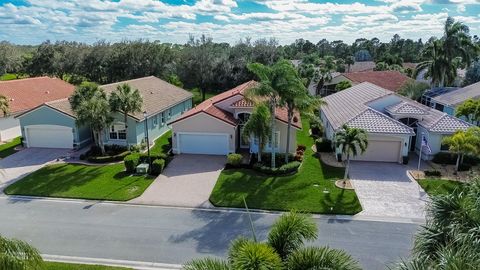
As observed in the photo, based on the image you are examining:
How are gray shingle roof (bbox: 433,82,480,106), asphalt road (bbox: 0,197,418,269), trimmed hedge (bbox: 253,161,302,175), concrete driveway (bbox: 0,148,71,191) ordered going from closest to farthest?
asphalt road (bbox: 0,197,418,269) < trimmed hedge (bbox: 253,161,302,175) < concrete driveway (bbox: 0,148,71,191) < gray shingle roof (bbox: 433,82,480,106)

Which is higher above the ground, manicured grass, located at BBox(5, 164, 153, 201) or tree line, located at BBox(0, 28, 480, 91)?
tree line, located at BBox(0, 28, 480, 91)

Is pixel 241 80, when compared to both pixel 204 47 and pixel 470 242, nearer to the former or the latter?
pixel 204 47

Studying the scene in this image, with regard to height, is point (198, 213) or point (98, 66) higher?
point (98, 66)

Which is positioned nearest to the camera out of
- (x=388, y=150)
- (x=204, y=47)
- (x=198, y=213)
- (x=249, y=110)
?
(x=198, y=213)

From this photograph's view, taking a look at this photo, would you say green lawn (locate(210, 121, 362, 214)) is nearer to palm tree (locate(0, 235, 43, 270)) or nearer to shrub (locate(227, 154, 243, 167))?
shrub (locate(227, 154, 243, 167))

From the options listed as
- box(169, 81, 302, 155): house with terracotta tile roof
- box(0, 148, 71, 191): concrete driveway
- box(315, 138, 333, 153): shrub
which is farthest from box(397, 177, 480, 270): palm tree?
Answer: box(0, 148, 71, 191): concrete driveway

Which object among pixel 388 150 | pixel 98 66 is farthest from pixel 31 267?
pixel 98 66

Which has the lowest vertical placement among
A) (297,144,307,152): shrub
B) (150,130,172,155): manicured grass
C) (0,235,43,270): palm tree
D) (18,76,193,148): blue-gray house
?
(150,130,172,155): manicured grass
